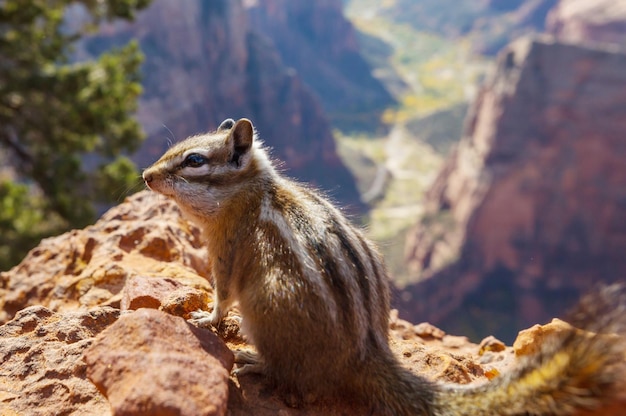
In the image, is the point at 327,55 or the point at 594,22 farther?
the point at 327,55

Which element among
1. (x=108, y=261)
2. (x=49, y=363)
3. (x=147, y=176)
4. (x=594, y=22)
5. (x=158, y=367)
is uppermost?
(x=594, y=22)

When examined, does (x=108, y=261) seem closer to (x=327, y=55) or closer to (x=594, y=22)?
(x=594, y=22)

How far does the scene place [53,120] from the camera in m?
14.3

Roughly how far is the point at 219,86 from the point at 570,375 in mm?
78602

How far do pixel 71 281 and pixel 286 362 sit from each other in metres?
3.61

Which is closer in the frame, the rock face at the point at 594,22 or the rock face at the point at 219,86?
the rock face at the point at 219,86

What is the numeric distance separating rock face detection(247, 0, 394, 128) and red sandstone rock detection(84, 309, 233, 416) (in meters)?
121

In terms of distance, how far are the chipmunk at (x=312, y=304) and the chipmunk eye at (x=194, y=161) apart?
10 millimetres

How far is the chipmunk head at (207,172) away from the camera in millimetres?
5066

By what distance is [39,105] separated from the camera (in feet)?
46.5

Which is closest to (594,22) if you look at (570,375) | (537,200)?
(537,200)

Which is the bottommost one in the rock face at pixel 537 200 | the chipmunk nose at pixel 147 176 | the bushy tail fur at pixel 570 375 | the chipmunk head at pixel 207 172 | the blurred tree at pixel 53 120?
the bushy tail fur at pixel 570 375

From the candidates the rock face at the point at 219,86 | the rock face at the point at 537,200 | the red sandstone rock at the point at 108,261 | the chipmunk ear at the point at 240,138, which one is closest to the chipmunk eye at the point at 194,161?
the chipmunk ear at the point at 240,138

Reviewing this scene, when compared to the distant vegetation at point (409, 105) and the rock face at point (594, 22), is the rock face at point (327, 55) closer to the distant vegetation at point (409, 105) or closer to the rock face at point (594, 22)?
the distant vegetation at point (409, 105)
